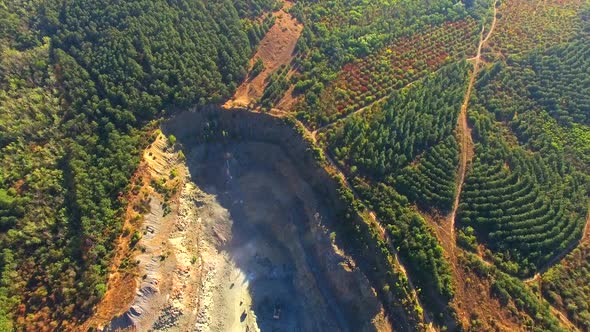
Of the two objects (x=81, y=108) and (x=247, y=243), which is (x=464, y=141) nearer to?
(x=247, y=243)

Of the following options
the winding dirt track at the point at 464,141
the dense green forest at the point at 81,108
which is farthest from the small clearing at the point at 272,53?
the winding dirt track at the point at 464,141

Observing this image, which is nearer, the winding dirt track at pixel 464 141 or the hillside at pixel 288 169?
the hillside at pixel 288 169

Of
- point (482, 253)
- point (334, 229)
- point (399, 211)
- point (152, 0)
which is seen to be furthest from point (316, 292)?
point (152, 0)

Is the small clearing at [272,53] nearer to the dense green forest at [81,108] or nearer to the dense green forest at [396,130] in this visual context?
the dense green forest at [81,108]

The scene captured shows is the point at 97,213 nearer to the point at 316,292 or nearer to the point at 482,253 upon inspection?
the point at 316,292

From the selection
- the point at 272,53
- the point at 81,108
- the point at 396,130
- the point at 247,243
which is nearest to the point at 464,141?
the point at 396,130

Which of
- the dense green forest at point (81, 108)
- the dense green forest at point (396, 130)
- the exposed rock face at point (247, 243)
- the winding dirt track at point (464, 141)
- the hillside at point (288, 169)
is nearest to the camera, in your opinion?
the dense green forest at point (81, 108)
